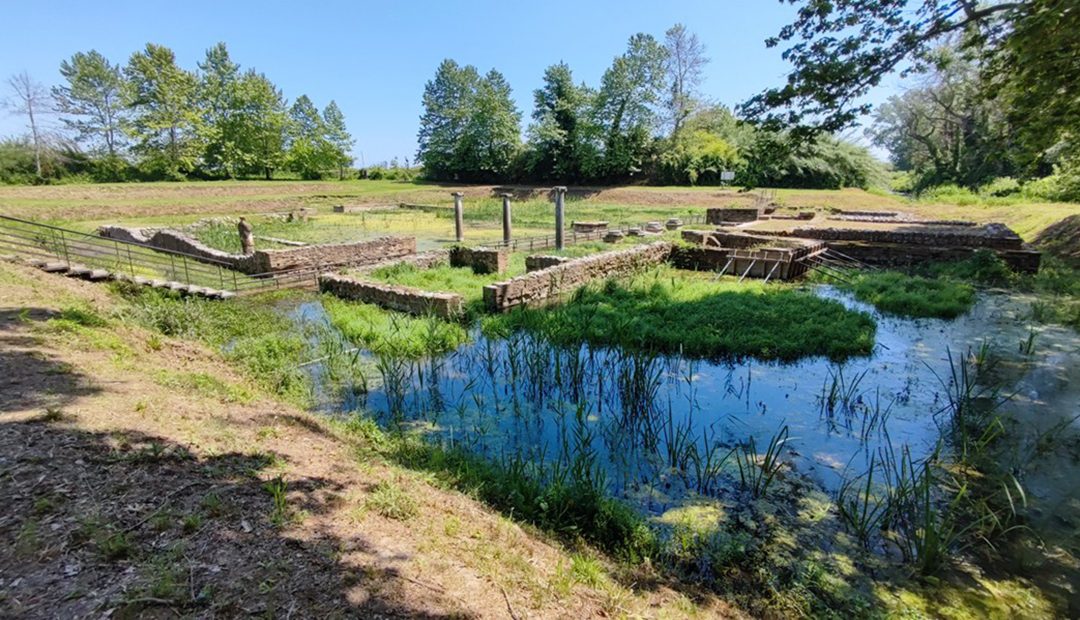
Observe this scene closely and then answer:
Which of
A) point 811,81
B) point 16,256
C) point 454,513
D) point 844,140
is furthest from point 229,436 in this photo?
point 844,140

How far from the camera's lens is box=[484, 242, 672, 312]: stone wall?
1177cm

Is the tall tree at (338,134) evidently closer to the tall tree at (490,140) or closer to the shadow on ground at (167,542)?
the tall tree at (490,140)

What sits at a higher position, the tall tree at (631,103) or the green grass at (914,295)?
the tall tree at (631,103)

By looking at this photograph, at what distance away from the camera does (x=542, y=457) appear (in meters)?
5.57

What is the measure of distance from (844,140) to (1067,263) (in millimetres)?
31961

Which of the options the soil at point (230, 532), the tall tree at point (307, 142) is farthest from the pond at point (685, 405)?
the tall tree at point (307, 142)

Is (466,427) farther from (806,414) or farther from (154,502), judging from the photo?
(806,414)

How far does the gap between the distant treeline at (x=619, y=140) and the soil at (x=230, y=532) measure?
4308 cm

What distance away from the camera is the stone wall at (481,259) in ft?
51.2

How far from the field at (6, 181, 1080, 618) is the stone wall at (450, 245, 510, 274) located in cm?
363

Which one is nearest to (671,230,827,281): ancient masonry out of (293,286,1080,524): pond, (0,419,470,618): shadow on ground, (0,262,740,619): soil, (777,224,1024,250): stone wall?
(777,224,1024,250): stone wall

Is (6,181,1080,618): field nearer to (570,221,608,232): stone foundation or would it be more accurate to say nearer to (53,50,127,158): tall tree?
(570,221,608,232): stone foundation

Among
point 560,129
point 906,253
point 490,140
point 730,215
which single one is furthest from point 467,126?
point 906,253

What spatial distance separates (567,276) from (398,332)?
564 centimetres
